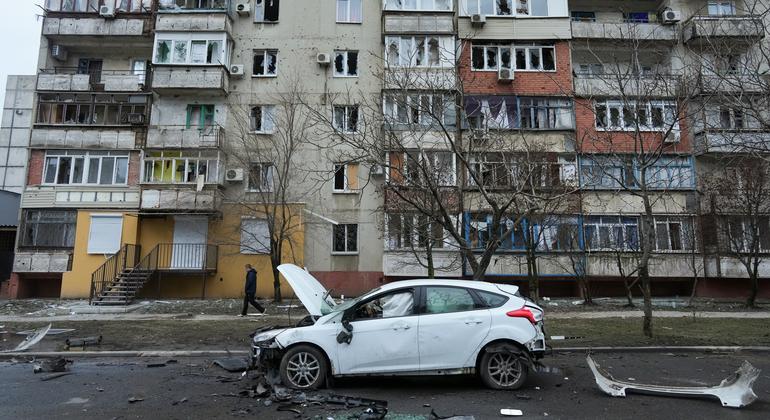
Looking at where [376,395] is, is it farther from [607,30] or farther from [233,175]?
[607,30]

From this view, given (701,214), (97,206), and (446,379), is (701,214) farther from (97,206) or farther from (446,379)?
(97,206)

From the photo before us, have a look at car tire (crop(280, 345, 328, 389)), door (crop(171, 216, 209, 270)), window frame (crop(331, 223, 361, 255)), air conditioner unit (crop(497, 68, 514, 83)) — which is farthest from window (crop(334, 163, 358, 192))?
car tire (crop(280, 345, 328, 389))

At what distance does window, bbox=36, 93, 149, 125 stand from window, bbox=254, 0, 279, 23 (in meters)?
7.05

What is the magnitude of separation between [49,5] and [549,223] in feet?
86.6

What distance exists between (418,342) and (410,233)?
494 inches

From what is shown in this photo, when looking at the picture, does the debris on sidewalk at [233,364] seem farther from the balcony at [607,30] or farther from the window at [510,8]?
the balcony at [607,30]

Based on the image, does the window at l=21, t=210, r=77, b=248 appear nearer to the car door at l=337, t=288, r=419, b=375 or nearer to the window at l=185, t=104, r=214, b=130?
the window at l=185, t=104, r=214, b=130

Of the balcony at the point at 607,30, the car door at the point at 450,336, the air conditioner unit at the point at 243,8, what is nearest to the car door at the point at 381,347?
the car door at the point at 450,336

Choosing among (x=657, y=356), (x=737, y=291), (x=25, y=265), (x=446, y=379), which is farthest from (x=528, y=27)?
(x=25, y=265)

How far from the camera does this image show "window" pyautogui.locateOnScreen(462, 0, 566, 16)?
79.1ft

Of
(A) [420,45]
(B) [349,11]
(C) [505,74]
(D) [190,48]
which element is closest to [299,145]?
(D) [190,48]

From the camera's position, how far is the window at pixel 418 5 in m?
24.0

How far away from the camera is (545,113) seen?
23.4m

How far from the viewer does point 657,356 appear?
8992 millimetres
